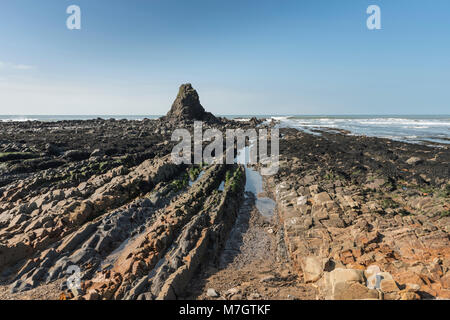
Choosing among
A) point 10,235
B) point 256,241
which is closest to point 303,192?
point 256,241

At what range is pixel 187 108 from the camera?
252 ft

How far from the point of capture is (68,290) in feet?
24.4

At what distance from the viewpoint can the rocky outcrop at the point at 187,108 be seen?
7606 cm

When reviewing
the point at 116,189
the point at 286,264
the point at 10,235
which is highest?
the point at 116,189

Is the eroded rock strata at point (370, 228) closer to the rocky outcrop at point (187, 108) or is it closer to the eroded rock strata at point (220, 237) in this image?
the eroded rock strata at point (220, 237)

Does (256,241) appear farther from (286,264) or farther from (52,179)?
(52,179)

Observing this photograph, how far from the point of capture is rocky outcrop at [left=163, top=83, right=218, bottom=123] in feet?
250

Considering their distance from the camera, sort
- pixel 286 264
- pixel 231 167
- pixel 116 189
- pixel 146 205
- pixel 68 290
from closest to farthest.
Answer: pixel 68 290 → pixel 286 264 → pixel 146 205 → pixel 116 189 → pixel 231 167
